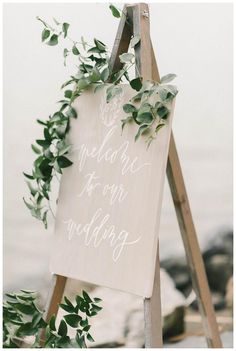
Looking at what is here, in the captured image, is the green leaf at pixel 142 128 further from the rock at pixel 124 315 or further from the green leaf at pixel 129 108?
the rock at pixel 124 315

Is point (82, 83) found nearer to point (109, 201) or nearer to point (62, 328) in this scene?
point (109, 201)

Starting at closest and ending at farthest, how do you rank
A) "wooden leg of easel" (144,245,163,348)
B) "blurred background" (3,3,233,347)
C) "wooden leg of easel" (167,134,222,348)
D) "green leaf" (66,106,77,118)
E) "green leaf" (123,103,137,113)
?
1. "wooden leg of easel" (144,245,163,348)
2. "green leaf" (123,103,137,113)
3. "wooden leg of easel" (167,134,222,348)
4. "green leaf" (66,106,77,118)
5. "blurred background" (3,3,233,347)

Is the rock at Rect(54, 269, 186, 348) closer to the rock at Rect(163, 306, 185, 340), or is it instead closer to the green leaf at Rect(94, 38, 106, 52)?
the rock at Rect(163, 306, 185, 340)

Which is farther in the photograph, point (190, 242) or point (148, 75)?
point (190, 242)

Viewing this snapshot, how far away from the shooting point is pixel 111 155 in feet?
5.90

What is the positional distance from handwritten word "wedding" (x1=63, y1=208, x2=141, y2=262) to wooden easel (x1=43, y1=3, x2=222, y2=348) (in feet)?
0.45

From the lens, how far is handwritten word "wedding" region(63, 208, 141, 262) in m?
1.73

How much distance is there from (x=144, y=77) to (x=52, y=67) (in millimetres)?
1165

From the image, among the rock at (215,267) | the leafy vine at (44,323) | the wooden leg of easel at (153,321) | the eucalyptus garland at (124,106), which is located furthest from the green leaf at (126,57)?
the rock at (215,267)

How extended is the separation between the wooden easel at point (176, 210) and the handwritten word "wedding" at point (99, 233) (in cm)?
14

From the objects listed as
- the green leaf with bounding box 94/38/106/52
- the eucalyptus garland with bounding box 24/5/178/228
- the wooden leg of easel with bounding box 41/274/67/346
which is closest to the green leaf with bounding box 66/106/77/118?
Result: the eucalyptus garland with bounding box 24/5/178/228

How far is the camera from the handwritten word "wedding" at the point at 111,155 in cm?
173

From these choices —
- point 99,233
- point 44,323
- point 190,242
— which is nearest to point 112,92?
point 99,233

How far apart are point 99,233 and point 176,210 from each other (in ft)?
0.92
